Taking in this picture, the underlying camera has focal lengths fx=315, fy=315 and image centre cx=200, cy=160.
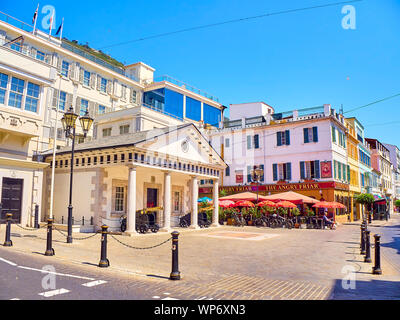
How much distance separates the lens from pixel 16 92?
Result: 1709 cm

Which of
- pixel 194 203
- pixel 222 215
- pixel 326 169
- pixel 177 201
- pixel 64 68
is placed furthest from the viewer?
pixel 326 169

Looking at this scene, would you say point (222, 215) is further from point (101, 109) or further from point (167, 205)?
point (101, 109)

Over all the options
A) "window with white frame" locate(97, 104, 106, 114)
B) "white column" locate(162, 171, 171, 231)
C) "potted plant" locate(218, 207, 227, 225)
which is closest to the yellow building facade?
"potted plant" locate(218, 207, 227, 225)

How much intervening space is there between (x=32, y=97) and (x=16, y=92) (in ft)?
2.93

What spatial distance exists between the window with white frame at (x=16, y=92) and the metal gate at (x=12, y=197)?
13.5ft

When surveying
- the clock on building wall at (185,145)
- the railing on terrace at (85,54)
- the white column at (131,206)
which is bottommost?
the white column at (131,206)

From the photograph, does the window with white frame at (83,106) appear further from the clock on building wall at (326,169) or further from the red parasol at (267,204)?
the clock on building wall at (326,169)

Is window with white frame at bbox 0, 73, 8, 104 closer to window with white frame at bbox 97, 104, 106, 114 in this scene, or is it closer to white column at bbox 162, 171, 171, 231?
white column at bbox 162, 171, 171, 231

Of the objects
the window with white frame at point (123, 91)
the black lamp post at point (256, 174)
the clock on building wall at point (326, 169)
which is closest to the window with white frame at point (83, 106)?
the window with white frame at point (123, 91)

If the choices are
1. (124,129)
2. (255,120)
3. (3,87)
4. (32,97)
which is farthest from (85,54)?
(255,120)

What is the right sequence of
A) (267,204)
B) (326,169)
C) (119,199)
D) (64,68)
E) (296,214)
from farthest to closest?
(326,169), (64,68), (296,214), (267,204), (119,199)

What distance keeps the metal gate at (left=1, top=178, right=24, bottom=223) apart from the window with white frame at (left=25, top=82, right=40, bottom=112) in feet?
13.6

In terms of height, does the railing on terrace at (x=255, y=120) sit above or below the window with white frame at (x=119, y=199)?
above

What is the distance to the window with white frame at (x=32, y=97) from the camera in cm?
1769
